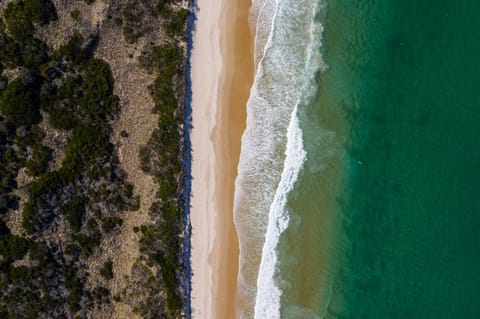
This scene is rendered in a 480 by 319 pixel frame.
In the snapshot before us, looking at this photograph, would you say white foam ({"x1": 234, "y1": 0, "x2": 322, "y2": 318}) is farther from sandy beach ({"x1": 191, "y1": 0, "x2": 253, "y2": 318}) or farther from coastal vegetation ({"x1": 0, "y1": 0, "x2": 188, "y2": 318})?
coastal vegetation ({"x1": 0, "y1": 0, "x2": 188, "y2": 318})

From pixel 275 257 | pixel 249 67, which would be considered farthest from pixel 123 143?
pixel 275 257

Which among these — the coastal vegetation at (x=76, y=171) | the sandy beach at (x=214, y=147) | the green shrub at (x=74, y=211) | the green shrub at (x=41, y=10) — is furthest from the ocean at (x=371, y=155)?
the green shrub at (x=41, y=10)

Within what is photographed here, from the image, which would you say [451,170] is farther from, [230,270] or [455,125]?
[230,270]

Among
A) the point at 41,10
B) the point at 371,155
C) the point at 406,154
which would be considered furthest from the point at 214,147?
the point at 41,10

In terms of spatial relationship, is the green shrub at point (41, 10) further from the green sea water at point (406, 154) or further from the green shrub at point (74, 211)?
the green sea water at point (406, 154)

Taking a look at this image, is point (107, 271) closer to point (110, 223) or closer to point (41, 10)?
point (110, 223)

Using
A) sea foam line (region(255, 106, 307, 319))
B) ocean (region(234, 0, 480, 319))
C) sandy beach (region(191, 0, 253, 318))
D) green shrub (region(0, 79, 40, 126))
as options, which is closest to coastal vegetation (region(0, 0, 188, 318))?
green shrub (region(0, 79, 40, 126))
